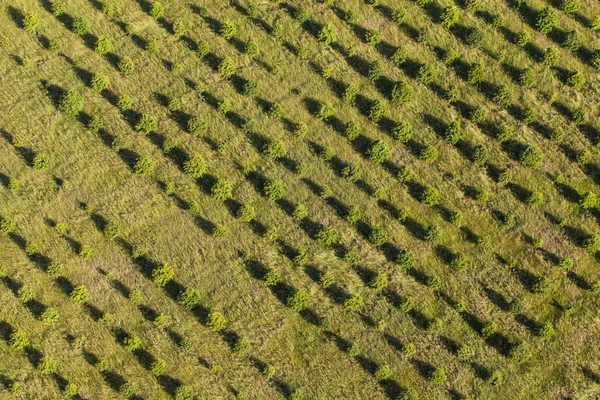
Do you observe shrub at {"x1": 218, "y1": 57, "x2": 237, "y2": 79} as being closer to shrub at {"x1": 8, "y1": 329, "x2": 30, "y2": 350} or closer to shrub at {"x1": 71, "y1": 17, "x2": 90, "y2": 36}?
shrub at {"x1": 71, "y1": 17, "x2": 90, "y2": 36}

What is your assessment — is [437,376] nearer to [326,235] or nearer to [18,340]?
[326,235]

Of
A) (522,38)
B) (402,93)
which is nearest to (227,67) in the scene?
(402,93)

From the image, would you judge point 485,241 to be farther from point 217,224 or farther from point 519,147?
point 217,224

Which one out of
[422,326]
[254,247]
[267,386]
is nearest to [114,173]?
[254,247]

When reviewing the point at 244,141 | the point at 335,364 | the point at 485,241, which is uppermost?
the point at 485,241

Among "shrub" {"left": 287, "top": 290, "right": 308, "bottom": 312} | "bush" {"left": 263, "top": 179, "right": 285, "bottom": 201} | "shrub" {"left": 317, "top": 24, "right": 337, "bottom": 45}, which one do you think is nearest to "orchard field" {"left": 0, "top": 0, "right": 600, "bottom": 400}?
"bush" {"left": 263, "top": 179, "right": 285, "bottom": 201}

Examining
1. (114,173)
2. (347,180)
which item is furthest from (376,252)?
(114,173)

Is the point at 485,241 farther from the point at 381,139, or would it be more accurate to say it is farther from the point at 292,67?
the point at 292,67

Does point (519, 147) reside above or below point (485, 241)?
above
